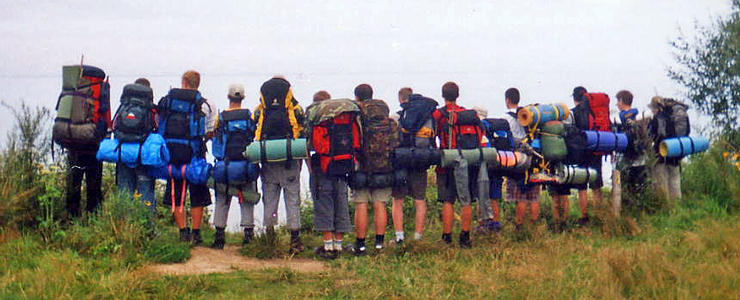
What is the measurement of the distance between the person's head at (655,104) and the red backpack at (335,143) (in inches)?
209

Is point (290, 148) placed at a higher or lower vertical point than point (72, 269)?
higher

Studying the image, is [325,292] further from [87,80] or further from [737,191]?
[737,191]

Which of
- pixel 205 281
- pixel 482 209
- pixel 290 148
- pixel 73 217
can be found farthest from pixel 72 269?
pixel 482 209

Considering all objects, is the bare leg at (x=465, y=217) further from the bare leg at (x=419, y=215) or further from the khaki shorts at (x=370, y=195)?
the khaki shorts at (x=370, y=195)

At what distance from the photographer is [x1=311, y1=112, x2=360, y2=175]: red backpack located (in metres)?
7.96

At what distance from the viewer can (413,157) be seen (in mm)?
8359

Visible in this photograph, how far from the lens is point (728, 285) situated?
5680 mm

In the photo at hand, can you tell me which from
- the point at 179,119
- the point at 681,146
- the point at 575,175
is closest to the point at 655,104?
the point at 681,146

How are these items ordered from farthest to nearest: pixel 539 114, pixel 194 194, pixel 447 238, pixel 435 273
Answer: pixel 539 114 < pixel 447 238 < pixel 194 194 < pixel 435 273

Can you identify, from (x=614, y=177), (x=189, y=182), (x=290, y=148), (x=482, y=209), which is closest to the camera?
(x=290, y=148)

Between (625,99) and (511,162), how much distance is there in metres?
2.64

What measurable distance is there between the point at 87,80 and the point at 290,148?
8.52 feet


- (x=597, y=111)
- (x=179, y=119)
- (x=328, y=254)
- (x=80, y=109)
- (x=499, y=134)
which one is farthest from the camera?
(x=597, y=111)

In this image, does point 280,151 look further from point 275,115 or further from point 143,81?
point 143,81
